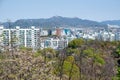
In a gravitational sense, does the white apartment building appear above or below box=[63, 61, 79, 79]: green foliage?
above

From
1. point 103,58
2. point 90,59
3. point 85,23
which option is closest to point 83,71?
point 90,59

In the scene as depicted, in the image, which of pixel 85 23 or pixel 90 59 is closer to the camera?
pixel 90 59

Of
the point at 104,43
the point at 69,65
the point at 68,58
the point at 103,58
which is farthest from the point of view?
the point at 104,43

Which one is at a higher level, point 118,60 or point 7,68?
point 7,68

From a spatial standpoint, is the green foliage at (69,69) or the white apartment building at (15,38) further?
the green foliage at (69,69)

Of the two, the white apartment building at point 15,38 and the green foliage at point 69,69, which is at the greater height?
the white apartment building at point 15,38

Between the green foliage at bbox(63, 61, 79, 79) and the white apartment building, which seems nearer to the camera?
the white apartment building

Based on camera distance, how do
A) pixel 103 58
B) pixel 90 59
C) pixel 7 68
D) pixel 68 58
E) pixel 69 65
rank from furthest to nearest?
1. pixel 103 58
2. pixel 90 59
3. pixel 68 58
4. pixel 69 65
5. pixel 7 68

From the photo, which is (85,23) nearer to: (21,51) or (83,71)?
(83,71)

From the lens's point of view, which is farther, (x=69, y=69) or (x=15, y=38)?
(x=69, y=69)

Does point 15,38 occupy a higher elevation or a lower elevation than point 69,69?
higher
